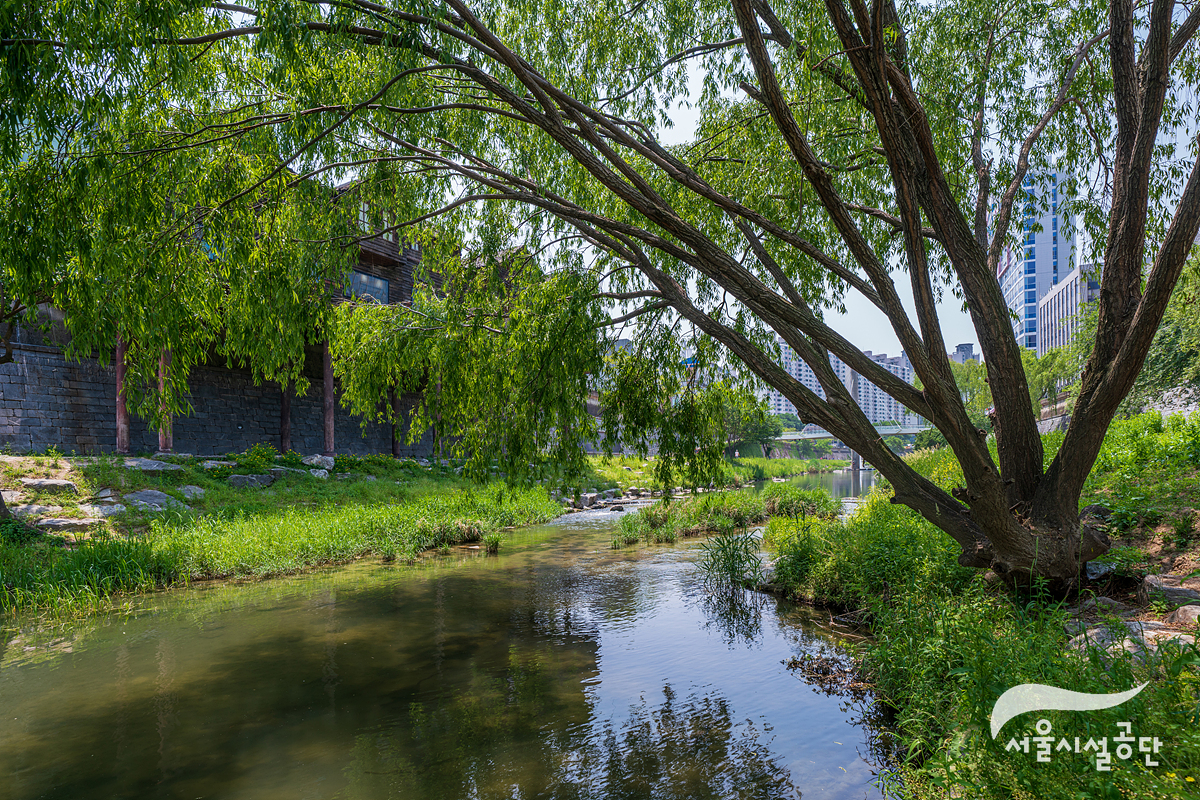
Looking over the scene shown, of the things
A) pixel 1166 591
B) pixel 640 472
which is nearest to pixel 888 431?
pixel 640 472

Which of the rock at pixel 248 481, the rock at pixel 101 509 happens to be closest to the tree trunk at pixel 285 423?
the rock at pixel 248 481

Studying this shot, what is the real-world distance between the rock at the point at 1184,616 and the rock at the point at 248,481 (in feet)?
51.3

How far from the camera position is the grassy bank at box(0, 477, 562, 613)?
27.3ft

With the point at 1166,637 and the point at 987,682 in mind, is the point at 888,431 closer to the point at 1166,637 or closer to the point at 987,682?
the point at 1166,637

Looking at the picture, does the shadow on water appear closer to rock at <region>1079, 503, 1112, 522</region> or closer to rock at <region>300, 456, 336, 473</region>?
rock at <region>1079, 503, 1112, 522</region>

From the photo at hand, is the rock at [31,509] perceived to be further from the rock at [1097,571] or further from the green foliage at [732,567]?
the rock at [1097,571]

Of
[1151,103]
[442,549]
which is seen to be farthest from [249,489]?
[1151,103]

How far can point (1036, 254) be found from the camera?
7569 cm

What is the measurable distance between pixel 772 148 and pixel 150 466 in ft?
46.6

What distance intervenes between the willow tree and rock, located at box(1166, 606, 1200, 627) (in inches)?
28.2

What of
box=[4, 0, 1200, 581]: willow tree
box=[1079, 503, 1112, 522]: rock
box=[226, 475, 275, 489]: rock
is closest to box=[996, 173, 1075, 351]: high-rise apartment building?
box=[4, 0, 1200, 581]: willow tree

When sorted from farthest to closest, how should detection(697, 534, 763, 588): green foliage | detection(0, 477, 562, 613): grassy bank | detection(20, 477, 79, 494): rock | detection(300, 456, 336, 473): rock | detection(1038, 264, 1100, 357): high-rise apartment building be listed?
detection(1038, 264, 1100, 357): high-rise apartment building < detection(300, 456, 336, 473): rock < detection(20, 477, 79, 494): rock < detection(697, 534, 763, 588): green foliage < detection(0, 477, 562, 613): grassy bank

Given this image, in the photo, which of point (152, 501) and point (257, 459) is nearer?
point (152, 501)

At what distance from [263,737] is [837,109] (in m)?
9.06
